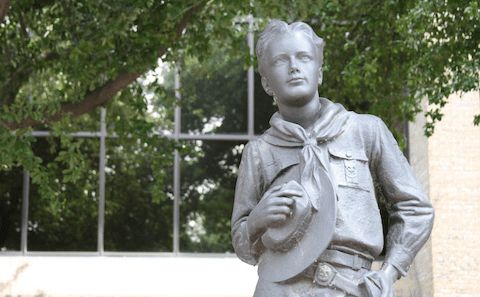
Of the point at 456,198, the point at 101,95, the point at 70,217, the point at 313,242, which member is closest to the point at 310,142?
the point at 313,242

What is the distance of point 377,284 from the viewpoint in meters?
3.05

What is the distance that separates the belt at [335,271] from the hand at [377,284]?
4 cm

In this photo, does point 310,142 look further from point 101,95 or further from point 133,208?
point 133,208

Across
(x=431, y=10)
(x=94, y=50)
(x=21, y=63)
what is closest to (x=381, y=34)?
(x=431, y=10)

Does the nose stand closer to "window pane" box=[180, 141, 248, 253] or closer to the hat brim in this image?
the hat brim

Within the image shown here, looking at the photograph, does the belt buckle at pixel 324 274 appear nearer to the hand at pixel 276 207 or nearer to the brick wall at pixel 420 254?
the hand at pixel 276 207

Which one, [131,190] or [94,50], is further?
[131,190]

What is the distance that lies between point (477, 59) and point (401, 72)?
1.66m

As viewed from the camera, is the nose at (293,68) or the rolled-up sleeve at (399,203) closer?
the rolled-up sleeve at (399,203)

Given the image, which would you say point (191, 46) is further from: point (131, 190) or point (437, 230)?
point (437, 230)

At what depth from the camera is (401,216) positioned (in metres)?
3.26

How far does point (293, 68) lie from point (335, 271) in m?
0.93

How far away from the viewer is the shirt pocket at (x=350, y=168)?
3.24 m

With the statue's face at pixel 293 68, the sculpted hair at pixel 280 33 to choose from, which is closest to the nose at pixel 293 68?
the statue's face at pixel 293 68
